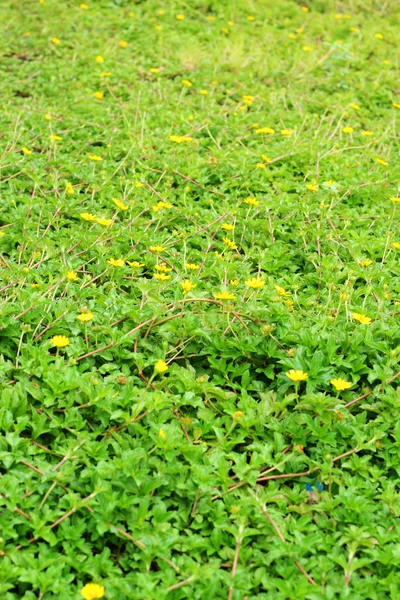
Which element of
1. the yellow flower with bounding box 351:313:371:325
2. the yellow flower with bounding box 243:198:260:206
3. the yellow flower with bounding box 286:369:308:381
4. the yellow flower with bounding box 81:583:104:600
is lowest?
the yellow flower with bounding box 81:583:104:600

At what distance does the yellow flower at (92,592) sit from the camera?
169cm

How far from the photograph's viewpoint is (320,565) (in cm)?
186

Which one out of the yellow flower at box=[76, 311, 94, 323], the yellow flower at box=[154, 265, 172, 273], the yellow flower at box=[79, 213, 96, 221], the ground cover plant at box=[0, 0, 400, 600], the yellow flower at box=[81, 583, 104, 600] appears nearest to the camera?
the yellow flower at box=[81, 583, 104, 600]

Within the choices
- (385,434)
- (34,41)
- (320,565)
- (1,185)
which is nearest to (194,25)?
(34,41)

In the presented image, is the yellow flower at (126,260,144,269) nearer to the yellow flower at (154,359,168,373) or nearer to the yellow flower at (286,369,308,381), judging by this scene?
the yellow flower at (154,359,168,373)

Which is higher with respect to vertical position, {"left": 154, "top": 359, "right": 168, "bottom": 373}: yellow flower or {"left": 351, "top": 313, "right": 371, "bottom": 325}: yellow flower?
{"left": 351, "top": 313, "right": 371, "bottom": 325}: yellow flower

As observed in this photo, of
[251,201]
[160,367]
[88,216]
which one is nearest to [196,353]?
[160,367]

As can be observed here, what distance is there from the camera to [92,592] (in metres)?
1.70

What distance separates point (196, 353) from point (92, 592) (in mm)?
1023

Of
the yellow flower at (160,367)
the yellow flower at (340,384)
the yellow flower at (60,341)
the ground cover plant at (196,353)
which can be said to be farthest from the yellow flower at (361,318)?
the yellow flower at (60,341)

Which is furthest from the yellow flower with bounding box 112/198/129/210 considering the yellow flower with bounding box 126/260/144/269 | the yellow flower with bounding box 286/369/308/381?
the yellow flower with bounding box 286/369/308/381

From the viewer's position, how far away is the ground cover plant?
1891mm

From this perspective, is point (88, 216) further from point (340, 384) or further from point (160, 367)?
point (340, 384)

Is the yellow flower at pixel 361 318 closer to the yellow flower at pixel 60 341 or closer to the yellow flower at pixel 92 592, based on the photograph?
the yellow flower at pixel 60 341
